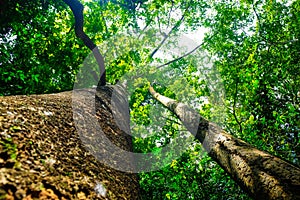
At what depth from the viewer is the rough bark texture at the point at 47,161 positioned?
1.00m

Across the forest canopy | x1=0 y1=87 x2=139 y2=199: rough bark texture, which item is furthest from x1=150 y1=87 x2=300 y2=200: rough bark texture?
the forest canopy

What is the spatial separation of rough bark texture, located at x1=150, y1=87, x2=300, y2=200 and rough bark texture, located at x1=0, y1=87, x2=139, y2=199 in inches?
40.4

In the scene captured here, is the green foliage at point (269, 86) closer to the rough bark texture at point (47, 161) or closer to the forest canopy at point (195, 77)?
the forest canopy at point (195, 77)

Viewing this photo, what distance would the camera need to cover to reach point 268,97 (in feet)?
19.4

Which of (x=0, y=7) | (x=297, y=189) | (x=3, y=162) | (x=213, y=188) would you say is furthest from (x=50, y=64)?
(x=297, y=189)

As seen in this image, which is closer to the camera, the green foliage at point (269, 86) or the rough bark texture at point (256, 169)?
the rough bark texture at point (256, 169)

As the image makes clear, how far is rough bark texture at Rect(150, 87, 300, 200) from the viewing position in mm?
1440

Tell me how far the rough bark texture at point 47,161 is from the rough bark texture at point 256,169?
3.37ft

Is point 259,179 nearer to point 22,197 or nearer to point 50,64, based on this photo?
point 22,197

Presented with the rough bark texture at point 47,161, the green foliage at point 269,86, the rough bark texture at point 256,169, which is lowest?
the rough bark texture at point 256,169

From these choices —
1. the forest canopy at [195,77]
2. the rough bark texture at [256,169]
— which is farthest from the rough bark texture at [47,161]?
the forest canopy at [195,77]

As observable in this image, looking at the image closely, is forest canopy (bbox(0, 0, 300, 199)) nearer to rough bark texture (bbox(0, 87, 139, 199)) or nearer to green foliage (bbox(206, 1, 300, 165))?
green foliage (bbox(206, 1, 300, 165))

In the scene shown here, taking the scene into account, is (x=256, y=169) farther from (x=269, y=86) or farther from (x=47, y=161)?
(x=269, y=86)

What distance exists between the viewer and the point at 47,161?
1.23 m
